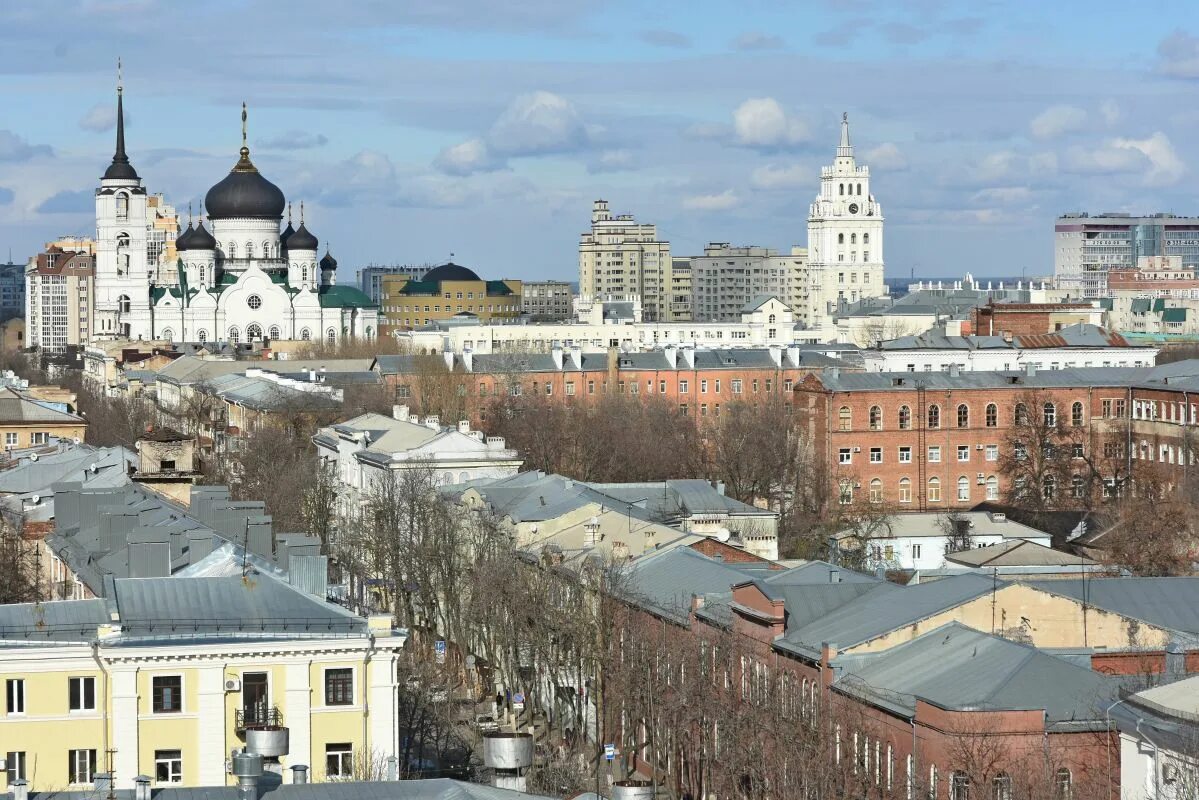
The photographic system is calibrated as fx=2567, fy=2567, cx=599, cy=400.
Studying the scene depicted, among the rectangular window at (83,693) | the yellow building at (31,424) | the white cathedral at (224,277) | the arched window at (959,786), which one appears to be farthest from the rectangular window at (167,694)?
the white cathedral at (224,277)

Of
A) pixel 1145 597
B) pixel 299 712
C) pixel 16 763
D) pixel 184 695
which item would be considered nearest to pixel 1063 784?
pixel 299 712

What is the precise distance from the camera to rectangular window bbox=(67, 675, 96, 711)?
32.4m

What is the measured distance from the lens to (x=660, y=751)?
3903 cm

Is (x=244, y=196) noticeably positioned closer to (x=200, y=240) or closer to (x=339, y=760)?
(x=200, y=240)

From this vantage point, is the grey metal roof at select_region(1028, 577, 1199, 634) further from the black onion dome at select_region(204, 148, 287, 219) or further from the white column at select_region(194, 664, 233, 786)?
the black onion dome at select_region(204, 148, 287, 219)

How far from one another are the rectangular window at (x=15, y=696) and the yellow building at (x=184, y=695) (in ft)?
0.04

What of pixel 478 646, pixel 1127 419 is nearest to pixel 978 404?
pixel 1127 419

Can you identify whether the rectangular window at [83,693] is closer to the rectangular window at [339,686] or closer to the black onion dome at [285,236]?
the rectangular window at [339,686]

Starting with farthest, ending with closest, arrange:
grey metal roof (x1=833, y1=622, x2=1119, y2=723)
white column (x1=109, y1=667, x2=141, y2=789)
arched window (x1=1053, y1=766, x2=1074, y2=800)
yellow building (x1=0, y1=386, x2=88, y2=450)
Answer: yellow building (x1=0, y1=386, x2=88, y2=450) < white column (x1=109, y1=667, x2=141, y2=789) < grey metal roof (x1=833, y1=622, x2=1119, y2=723) < arched window (x1=1053, y1=766, x2=1074, y2=800)

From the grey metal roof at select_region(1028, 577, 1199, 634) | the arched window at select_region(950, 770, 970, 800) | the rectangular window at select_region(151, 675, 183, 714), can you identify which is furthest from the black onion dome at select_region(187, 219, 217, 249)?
the arched window at select_region(950, 770, 970, 800)

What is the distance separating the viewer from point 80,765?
32.2 metres

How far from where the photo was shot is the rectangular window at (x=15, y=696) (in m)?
32.2

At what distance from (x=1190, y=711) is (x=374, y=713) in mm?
10992

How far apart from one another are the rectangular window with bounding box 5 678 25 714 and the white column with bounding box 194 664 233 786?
7.18ft
